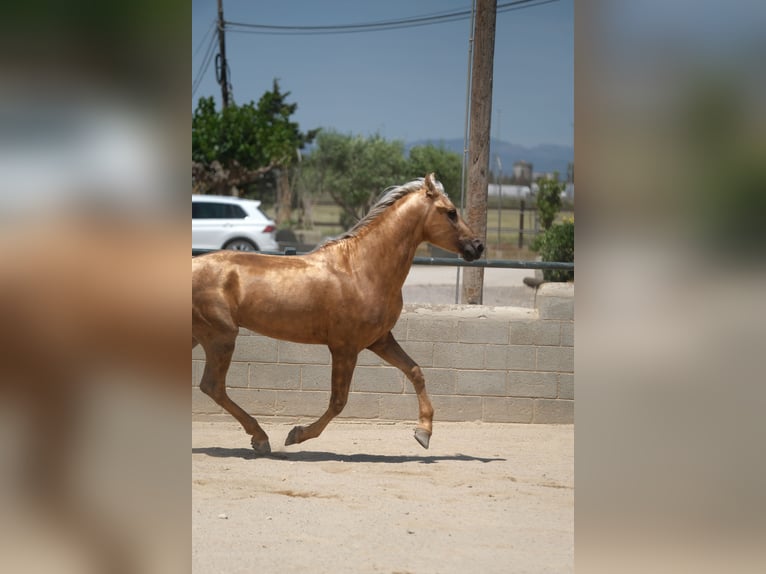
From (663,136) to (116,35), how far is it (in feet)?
2.70

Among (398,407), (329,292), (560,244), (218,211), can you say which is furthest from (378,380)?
(218,211)

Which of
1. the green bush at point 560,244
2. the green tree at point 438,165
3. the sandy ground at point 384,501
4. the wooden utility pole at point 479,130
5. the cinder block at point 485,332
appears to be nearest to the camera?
the sandy ground at point 384,501

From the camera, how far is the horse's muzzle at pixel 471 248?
6754 millimetres

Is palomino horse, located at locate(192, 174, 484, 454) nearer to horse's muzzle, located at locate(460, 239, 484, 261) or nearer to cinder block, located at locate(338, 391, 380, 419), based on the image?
horse's muzzle, located at locate(460, 239, 484, 261)

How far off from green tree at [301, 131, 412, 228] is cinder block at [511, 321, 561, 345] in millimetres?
32503

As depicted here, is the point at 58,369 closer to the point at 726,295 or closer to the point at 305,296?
the point at 726,295

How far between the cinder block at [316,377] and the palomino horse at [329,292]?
1506 mm

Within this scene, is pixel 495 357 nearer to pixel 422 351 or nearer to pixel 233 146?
pixel 422 351

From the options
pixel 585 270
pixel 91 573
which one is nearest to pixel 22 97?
pixel 91 573

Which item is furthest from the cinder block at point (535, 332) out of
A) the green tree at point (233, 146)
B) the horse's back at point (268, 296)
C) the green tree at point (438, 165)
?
the green tree at point (438, 165)

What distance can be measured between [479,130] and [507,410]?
3885 millimetres

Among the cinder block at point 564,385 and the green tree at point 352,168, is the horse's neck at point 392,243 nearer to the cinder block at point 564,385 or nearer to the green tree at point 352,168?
the cinder block at point 564,385

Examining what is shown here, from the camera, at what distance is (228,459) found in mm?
6727

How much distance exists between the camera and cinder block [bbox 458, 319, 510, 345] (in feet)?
27.5
